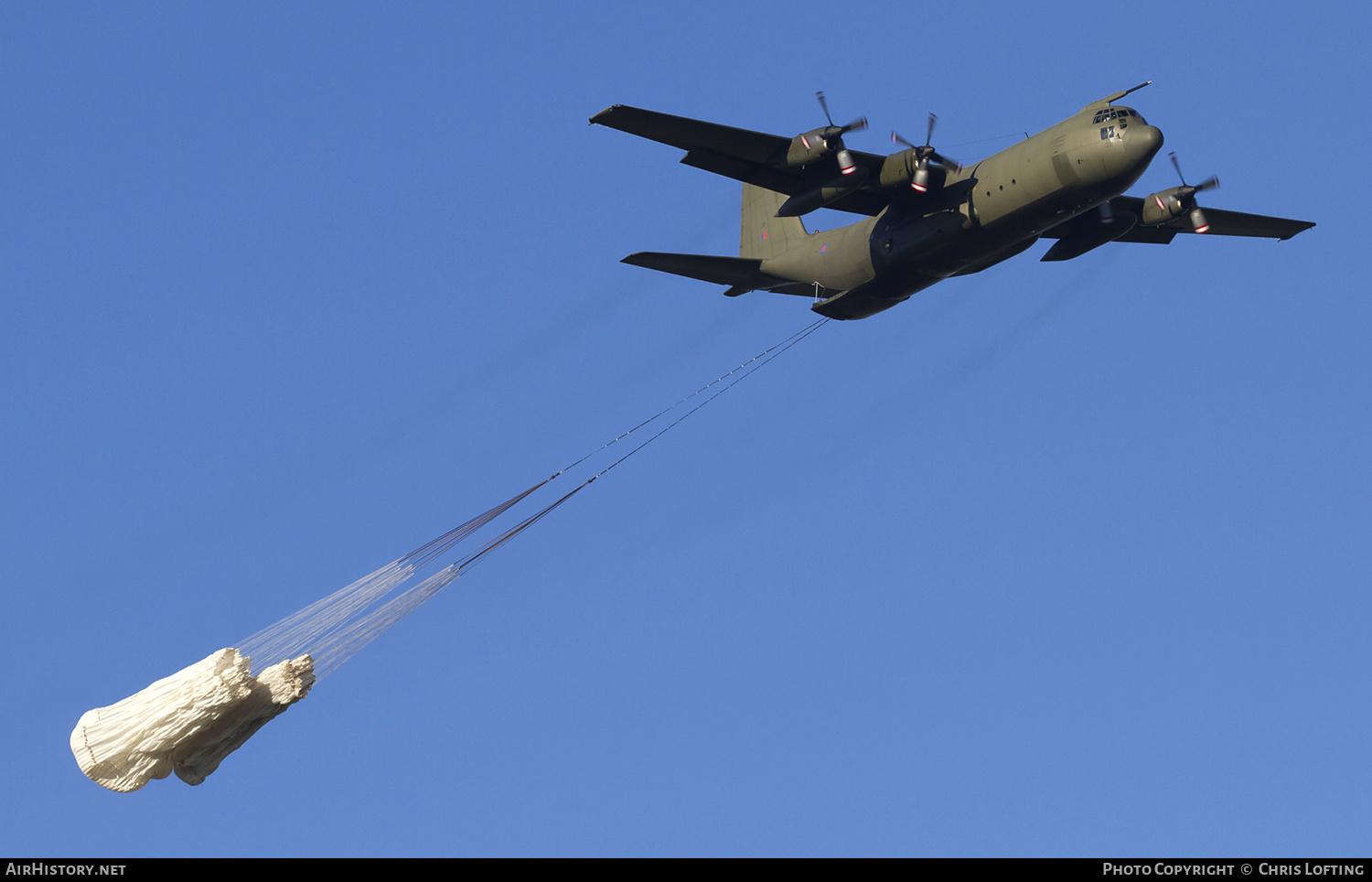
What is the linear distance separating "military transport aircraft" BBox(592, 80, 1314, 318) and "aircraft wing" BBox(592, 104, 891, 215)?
3 centimetres

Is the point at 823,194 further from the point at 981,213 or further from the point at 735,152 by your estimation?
the point at 981,213

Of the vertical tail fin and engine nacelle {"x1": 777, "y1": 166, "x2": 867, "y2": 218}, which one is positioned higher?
engine nacelle {"x1": 777, "y1": 166, "x2": 867, "y2": 218}

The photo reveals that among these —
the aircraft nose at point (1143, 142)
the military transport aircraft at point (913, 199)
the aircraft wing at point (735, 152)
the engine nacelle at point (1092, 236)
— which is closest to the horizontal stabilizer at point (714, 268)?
the military transport aircraft at point (913, 199)

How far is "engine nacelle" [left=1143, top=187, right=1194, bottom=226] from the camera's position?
34.6 meters

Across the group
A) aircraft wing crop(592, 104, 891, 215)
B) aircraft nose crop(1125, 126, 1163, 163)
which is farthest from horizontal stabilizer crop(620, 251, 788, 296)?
aircraft nose crop(1125, 126, 1163, 163)

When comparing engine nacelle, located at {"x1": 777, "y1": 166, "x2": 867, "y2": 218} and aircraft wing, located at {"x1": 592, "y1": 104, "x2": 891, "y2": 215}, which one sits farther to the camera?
engine nacelle, located at {"x1": 777, "y1": 166, "x2": 867, "y2": 218}

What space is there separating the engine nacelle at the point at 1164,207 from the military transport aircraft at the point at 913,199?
22 millimetres

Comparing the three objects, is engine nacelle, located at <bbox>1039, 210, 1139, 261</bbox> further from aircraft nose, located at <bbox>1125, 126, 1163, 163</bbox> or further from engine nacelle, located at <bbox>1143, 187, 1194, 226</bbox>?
aircraft nose, located at <bbox>1125, 126, 1163, 163</bbox>

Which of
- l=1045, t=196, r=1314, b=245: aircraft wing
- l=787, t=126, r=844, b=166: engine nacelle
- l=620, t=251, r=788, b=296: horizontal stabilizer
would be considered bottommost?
l=1045, t=196, r=1314, b=245: aircraft wing
